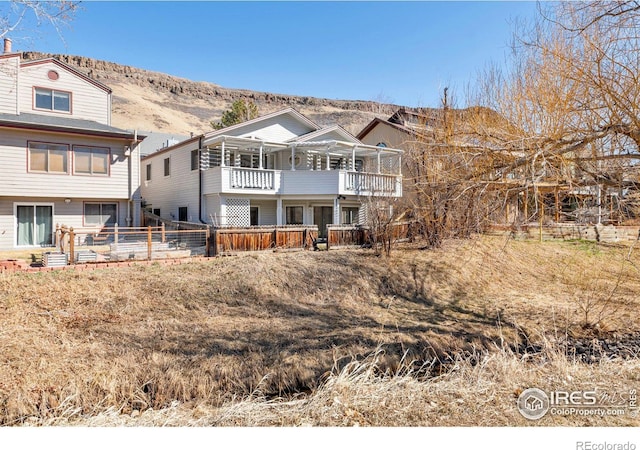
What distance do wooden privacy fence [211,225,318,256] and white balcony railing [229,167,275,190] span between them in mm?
4371

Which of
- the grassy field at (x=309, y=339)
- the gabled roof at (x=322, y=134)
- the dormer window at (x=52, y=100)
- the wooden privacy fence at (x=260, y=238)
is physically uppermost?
the dormer window at (x=52, y=100)

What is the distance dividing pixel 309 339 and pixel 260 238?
245 inches

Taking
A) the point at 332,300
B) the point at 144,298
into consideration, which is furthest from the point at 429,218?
the point at 144,298

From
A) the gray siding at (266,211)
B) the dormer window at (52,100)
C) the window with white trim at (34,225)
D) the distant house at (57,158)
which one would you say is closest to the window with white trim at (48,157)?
the distant house at (57,158)

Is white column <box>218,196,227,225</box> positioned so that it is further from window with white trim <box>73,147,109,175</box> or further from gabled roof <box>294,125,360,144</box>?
gabled roof <box>294,125,360,144</box>

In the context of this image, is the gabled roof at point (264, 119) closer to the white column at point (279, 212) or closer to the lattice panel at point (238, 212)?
the lattice panel at point (238, 212)

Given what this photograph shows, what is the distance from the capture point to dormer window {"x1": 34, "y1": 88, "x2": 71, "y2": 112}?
16172mm

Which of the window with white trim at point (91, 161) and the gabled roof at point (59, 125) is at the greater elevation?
the gabled roof at point (59, 125)

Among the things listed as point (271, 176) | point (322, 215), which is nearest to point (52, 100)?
point (271, 176)

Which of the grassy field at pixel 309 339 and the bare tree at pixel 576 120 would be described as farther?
the bare tree at pixel 576 120

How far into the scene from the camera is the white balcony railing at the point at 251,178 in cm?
1738

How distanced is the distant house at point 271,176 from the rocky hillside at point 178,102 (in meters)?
52.8

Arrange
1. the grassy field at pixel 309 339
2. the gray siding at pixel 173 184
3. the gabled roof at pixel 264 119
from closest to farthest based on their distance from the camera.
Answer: the grassy field at pixel 309 339
the gabled roof at pixel 264 119
the gray siding at pixel 173 184

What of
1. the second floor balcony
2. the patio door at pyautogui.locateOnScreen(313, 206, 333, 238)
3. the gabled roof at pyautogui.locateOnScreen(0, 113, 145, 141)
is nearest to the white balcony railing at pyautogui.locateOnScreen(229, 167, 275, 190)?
the second floor balcony
